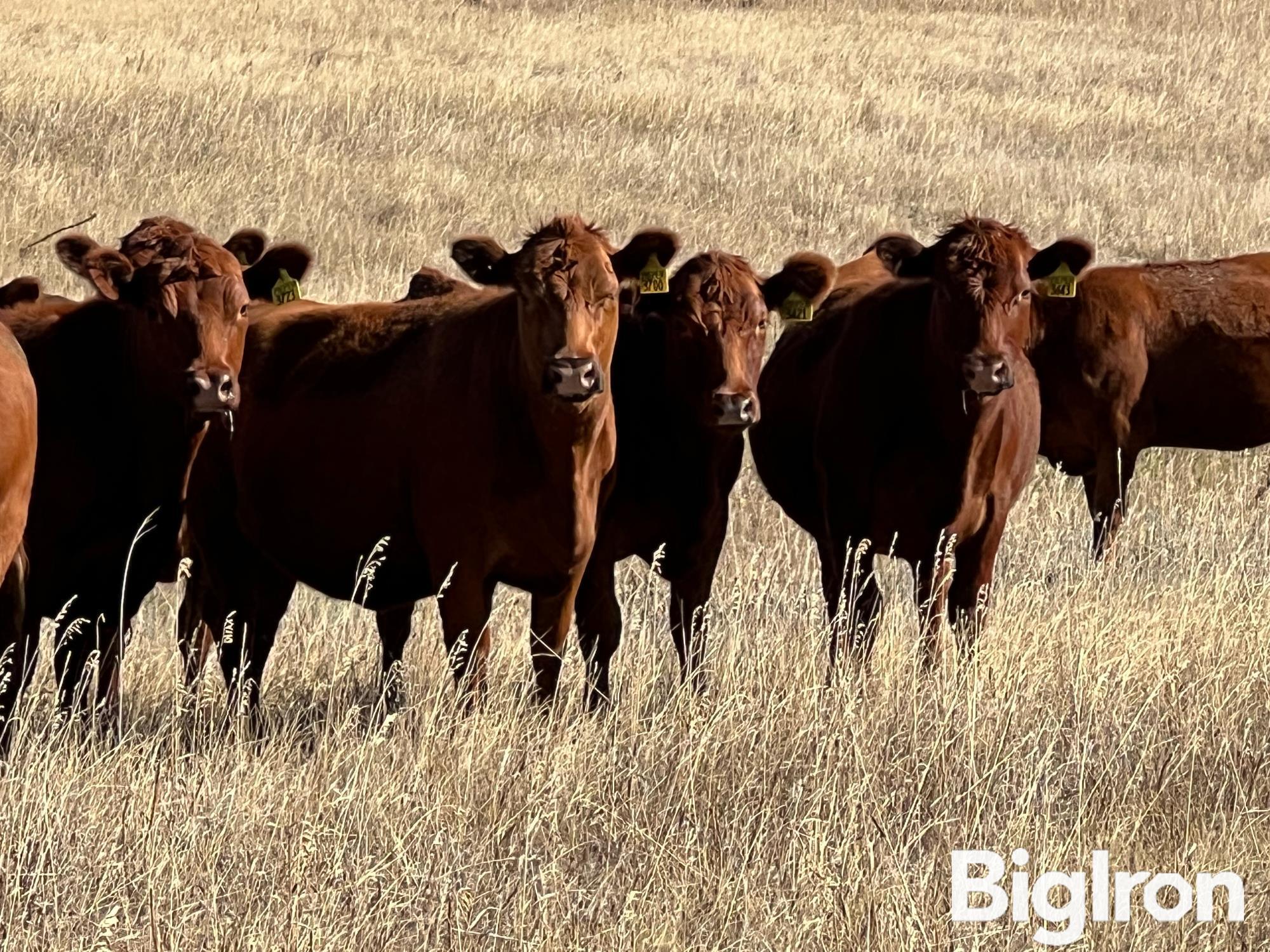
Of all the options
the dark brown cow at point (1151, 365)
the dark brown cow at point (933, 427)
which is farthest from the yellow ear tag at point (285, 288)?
the dark brown cow at point (1151, 365)

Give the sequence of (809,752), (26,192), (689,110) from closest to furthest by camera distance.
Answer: (809,752) < (26,192) < (689,110)

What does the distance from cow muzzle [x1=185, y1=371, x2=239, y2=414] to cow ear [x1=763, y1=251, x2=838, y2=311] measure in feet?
7.14

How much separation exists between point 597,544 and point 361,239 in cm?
913

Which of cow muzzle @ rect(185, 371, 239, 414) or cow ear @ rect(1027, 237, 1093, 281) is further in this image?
cow ear @ rect(1027, 237, 1093, 281)

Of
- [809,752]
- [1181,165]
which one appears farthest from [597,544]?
[1181,165]

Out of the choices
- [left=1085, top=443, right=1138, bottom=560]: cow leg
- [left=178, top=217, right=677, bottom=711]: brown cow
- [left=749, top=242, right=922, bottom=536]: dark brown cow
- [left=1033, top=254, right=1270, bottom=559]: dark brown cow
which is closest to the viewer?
[left=178, top=217, right=677, bottom=711]: brown cow

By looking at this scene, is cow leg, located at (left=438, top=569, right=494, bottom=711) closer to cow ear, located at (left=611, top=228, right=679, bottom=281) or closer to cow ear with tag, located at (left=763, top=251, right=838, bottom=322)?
cow ear, located at (left=611, top=228, right=679, bottom=281)

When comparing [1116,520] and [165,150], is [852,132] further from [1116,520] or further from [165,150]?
[1116,520]

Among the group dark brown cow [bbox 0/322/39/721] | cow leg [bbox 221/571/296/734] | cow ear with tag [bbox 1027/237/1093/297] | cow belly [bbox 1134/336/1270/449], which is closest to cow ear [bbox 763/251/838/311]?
cow ear with tag [bbox 1027/237/1093/297]

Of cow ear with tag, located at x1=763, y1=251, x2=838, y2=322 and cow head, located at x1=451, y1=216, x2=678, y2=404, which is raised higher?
cow ear with tag, located at x1=763, y1=251, x2=838, y2=322

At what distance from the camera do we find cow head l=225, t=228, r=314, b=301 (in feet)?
23.1

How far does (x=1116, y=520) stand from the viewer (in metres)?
10.2

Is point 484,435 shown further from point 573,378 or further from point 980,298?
point 980,298

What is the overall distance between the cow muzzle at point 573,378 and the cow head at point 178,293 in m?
1.05
